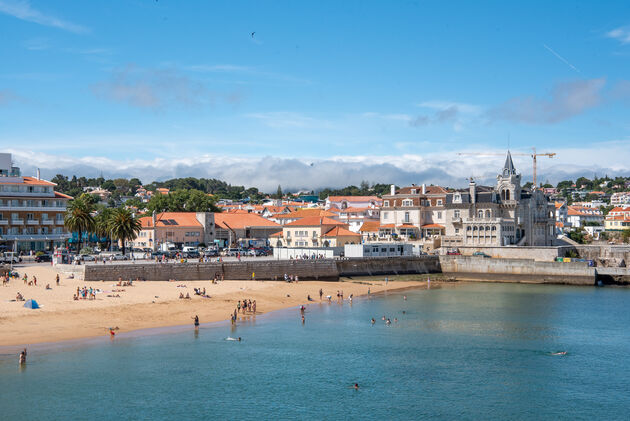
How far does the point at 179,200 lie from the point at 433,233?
48084mm

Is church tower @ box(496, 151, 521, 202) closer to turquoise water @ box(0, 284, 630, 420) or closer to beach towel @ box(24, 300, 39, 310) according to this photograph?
turquoise water @ box(0, 284, 630, 420)

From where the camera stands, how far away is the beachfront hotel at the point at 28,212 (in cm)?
7406

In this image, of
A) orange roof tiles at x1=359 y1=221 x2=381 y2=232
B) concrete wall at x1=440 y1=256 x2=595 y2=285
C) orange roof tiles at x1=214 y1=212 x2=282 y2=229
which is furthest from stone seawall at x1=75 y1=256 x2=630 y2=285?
orange roof tiles at x1=214 y1=212 x2=282 y2=229

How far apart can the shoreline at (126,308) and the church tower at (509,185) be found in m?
36.3

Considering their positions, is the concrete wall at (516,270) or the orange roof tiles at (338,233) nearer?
the concrete wall at (516,270)

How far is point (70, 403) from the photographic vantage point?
3002cm

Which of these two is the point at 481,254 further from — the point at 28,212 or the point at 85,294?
the point at 28,212

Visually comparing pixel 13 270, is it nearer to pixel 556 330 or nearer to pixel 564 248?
pixel 556 330

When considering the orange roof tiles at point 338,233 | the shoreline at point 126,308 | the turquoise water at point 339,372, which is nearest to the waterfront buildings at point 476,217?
the orange roof tiles at point 338,233

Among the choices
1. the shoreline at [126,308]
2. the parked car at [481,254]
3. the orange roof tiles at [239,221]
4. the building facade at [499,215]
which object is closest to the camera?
the shoreline at [126,308]

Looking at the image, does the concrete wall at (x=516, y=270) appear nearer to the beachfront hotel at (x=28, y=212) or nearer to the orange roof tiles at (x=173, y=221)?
the orange roof tiles at (x=173, y=221)

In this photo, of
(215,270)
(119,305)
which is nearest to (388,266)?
(215,270)

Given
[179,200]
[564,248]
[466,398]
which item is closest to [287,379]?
[466,398]

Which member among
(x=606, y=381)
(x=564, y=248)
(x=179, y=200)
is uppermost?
(x=179, y=200)
